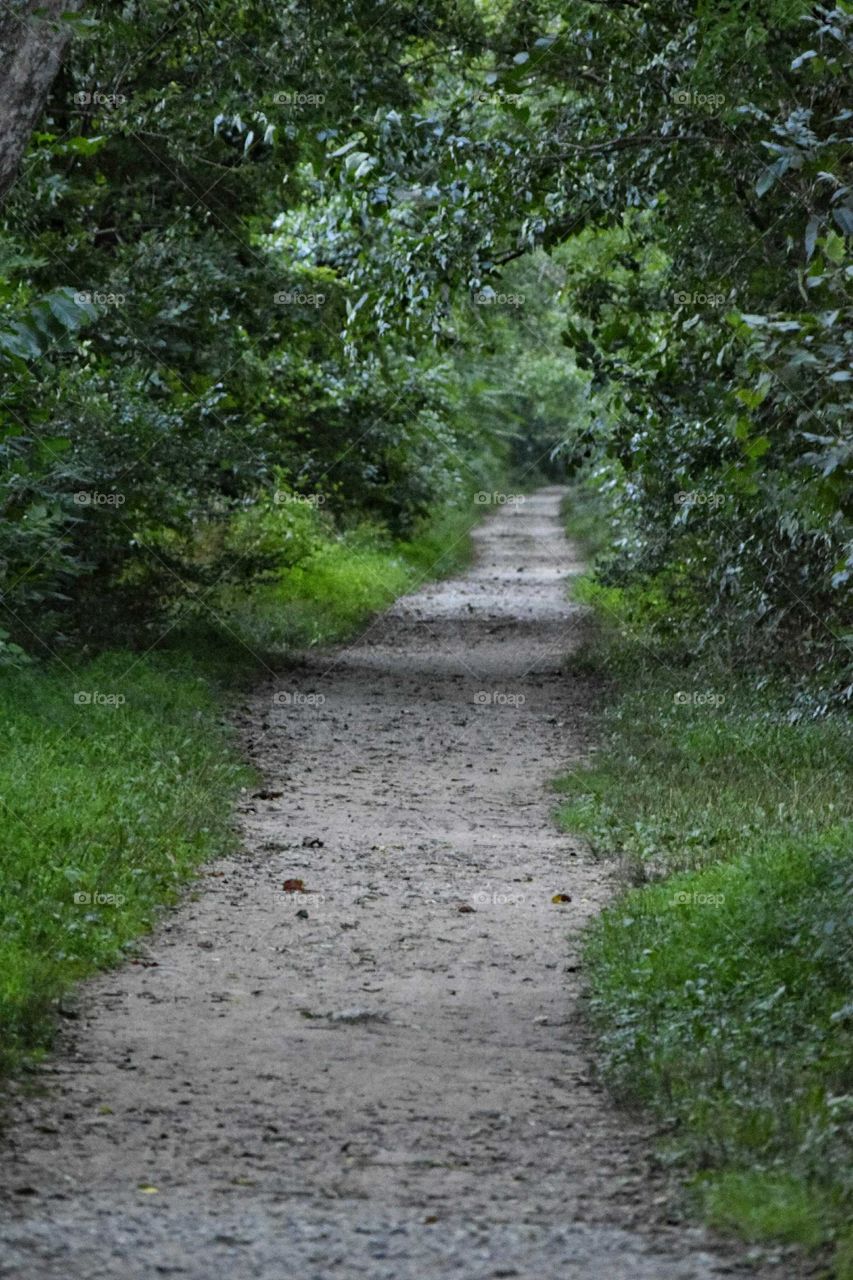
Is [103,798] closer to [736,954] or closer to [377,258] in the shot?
[736,954]

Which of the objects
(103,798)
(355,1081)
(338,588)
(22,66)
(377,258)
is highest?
(22,66)

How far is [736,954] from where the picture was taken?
7.38m

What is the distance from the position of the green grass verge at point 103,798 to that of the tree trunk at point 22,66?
3378 millimetres

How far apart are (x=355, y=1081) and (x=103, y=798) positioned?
4349mm

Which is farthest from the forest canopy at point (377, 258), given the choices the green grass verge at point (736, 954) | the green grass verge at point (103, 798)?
the green grass verge at point (736, 954)

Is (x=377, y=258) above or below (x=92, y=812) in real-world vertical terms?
above

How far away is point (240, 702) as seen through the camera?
15.7 m

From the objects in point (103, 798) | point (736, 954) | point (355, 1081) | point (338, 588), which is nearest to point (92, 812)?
point (103, 798)

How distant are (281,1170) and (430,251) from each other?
9063 millimetres

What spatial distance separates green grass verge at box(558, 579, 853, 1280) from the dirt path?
222 millimetres

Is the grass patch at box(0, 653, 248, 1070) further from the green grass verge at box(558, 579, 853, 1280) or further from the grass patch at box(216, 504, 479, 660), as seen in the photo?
the grass patch at box(216, 504, 479, 660)

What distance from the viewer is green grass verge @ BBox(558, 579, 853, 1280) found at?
17.0 feet

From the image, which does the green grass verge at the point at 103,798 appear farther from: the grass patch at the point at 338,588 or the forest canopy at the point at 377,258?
the forest canopy at the point at 377,258

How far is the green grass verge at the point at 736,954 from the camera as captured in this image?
517 centimetres
